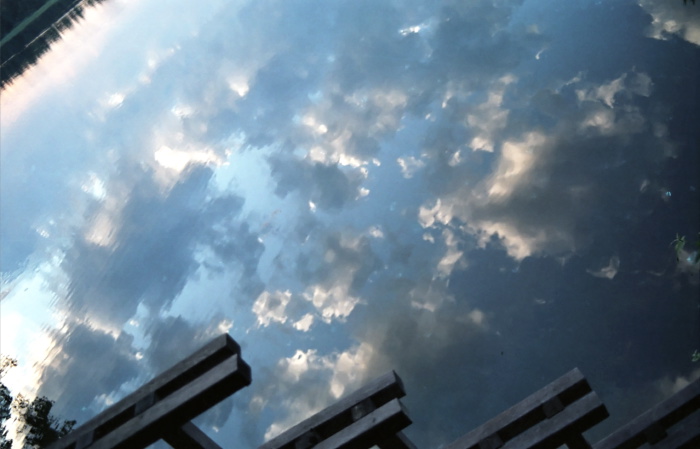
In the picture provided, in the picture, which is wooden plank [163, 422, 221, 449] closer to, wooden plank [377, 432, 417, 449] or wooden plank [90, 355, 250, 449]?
wooden plank [90, 355, 250, 449]

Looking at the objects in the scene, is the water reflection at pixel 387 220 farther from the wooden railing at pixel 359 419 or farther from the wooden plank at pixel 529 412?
the wooden plank at pixel 529 412

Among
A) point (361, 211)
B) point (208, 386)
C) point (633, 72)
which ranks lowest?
point (633, 72)

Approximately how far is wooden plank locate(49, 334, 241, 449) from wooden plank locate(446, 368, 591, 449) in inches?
48.9

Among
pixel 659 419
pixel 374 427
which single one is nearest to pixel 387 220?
pixel 659 419

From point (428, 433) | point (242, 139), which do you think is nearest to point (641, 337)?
point (428, 433)

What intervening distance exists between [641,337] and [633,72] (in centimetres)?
505

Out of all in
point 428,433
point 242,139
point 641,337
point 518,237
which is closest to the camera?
point 641,337

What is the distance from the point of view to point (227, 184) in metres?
11.0

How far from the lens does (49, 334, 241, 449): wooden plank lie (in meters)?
2.25

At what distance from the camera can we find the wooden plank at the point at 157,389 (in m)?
2.25

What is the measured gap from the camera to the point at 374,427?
2453 mm

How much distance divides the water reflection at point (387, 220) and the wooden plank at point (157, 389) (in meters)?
4.44

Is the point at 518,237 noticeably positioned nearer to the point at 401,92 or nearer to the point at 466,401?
the point at 466,401

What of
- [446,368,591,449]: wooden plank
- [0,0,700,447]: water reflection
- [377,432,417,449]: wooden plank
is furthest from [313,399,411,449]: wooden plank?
[0,0,700,447]: water reflection
